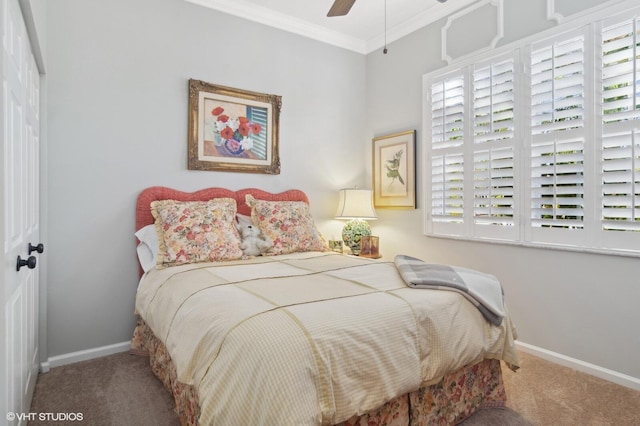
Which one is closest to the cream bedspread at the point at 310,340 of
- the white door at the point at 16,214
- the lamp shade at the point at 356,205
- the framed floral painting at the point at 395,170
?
the white door at the point at 16,214

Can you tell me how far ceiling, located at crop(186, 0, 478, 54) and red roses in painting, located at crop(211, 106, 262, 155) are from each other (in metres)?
0.92

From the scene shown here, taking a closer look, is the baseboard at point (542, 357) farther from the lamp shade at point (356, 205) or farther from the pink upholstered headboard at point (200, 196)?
the lamp shade at point (356, 205)

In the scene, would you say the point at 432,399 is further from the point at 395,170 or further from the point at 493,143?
the point at 395,170

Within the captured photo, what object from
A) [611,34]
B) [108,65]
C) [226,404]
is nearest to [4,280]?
[226,404]

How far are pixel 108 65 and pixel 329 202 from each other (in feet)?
7.45

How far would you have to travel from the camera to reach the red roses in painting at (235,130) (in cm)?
316

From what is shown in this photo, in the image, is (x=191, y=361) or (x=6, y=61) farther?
(x=191, y=361)

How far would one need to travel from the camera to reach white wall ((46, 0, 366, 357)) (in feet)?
8.27

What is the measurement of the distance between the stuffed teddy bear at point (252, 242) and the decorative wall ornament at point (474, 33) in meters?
2.26

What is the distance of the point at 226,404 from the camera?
1.18 metres

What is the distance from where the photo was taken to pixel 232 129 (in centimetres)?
324

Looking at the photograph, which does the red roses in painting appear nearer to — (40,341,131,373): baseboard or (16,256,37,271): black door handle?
(40,341,131,373): baseboard

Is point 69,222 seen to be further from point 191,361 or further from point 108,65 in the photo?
point 191,361

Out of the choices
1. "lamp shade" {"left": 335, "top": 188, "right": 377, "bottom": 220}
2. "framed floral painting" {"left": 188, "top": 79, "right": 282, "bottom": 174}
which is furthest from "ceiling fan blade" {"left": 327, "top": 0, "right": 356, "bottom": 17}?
"lamp shade" {"left": 335, "top": 188, "right": 377, "bottom": 220}
